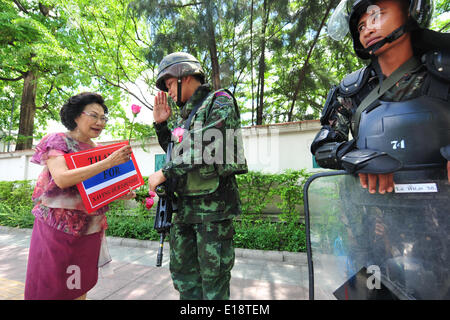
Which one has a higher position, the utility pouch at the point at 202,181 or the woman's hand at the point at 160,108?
the woman's hand at the point at 160,108

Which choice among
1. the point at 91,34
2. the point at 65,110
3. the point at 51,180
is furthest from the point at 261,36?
the point at 51,180

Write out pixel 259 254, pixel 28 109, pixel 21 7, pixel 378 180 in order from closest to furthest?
pixel 378 180 → pixel 259 254 → pixel 21 7 → pixel 28 109

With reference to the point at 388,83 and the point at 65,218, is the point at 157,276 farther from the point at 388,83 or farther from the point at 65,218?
the point at 388,83

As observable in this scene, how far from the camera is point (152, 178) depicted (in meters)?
1.39

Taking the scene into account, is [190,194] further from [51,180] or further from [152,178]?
[51,180]

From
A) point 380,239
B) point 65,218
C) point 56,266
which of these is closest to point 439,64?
point 380,239

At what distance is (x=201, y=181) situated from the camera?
1448 mm

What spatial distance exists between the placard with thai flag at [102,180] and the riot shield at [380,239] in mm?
1462

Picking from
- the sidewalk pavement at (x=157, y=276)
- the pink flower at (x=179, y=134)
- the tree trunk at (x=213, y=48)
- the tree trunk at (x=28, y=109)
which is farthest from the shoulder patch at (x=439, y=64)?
the tree trunk at (x=28, y=109)

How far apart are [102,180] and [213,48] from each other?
195 inches

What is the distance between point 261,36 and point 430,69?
5.89 m

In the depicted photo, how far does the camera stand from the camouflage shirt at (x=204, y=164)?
4.34 ft

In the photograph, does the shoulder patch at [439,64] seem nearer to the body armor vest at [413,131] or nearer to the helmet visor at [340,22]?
the body armor vest at [413,131]
